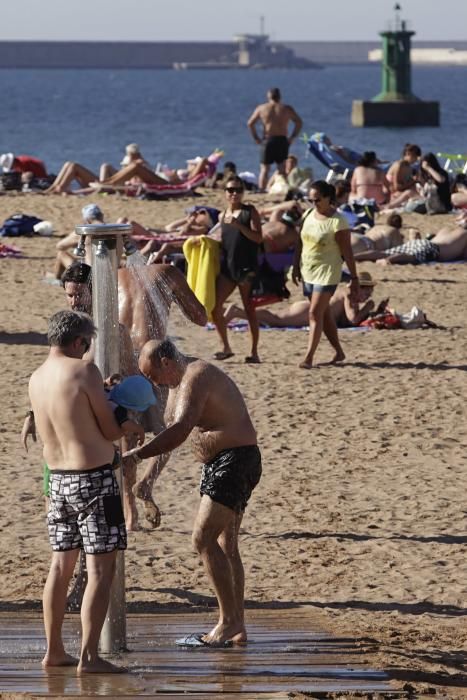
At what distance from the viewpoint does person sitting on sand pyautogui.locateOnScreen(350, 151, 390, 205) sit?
2052 cm

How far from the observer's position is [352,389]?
35.1ft

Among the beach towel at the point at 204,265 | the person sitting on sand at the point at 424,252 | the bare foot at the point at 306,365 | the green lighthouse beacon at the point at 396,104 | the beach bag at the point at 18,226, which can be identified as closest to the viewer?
the beach towel at the point at 204,265

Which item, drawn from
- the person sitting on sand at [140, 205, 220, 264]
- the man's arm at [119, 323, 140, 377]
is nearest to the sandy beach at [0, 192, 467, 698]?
the man's arm at [119, 323, 140, 377]

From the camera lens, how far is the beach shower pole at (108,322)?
5.62m

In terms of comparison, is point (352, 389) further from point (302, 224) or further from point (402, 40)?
point (402, 40)

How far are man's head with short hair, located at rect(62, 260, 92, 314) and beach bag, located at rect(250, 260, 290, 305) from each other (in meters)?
4.95

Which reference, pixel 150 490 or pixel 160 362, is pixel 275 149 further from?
pixel 160 362

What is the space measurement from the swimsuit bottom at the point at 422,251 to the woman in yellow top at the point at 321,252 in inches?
218

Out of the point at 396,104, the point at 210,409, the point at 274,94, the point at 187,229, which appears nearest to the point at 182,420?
the point at 210,409

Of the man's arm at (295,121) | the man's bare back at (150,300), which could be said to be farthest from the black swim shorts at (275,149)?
the man's bare back at (150,300)

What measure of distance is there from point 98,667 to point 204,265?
6.07 meters

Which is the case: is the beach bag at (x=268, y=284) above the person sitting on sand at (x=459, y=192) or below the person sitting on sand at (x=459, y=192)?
below

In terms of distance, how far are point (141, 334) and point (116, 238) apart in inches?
59.1

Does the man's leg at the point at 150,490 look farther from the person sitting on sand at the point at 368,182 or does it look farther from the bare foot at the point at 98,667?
the person sitting on sand at the point at 368,182
